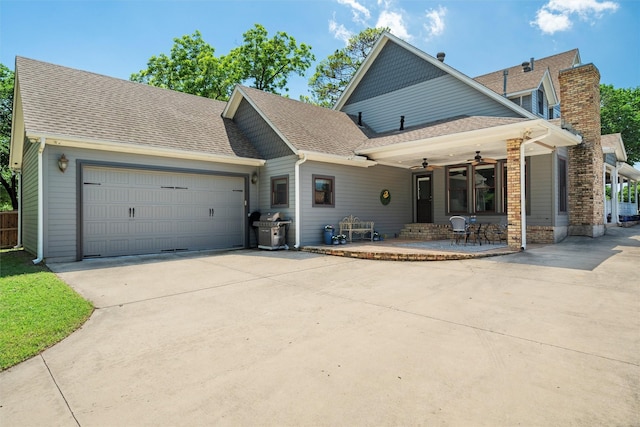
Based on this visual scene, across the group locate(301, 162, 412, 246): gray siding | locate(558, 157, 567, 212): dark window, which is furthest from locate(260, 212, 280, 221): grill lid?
locate(558, 157, 567, 212): dark window

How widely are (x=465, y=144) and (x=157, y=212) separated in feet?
29.9

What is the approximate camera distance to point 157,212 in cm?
1012

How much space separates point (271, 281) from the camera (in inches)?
250

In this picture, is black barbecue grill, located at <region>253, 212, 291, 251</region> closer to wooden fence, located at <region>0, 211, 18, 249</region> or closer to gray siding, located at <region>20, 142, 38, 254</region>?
gray siding, located at <region>20, 142, 38, 254</region>

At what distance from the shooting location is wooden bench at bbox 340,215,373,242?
11930 mm

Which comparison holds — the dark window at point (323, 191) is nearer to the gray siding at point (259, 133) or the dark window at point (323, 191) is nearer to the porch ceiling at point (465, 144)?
the gray siding at point (259, 133)

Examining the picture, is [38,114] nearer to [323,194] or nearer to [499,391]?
[323,194]

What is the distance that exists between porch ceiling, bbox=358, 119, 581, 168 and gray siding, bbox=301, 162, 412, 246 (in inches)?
30.6

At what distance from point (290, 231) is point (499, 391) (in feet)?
29.5

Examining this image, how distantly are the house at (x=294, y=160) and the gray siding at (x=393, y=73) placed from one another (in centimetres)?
6

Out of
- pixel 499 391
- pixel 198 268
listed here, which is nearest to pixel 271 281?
pixel 198 268

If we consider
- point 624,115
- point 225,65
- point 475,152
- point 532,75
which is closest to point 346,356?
point 475,152

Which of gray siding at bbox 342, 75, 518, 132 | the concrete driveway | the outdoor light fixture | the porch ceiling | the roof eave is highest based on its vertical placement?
gray siding at bbox 342, 75, 518, 132

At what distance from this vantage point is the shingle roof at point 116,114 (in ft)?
29.1
